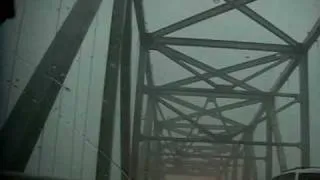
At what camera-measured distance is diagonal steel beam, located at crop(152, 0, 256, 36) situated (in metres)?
3.59

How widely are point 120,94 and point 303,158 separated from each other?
1.23 meters

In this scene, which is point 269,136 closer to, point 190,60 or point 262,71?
point 262,71

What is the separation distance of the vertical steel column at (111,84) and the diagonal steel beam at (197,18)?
55cm

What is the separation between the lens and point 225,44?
363 centimetres

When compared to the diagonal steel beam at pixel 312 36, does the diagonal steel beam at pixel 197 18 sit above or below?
above

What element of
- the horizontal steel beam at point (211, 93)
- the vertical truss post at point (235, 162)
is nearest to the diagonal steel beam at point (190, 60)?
the horizontal steel beam at point (211, 93)

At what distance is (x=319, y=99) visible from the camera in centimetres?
335

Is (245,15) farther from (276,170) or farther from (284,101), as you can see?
(276,170)

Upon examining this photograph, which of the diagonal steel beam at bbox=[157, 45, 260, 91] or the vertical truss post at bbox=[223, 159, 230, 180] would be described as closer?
the vertical truss post at bbox=[223, 159, 230, 180]

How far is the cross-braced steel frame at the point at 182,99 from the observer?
9.18 ft

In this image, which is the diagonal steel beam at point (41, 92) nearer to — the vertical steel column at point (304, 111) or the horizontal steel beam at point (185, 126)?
the horizontal steel beam at point (185, 126)

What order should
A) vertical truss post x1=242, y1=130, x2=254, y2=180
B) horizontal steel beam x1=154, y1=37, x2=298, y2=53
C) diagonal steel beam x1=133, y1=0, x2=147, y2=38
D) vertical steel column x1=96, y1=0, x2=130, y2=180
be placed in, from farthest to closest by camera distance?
horizontal steel beam x1=154, y1=37, x2=298, y2=53, diagonal steel beam x1=133, y1=0, x2=147, y2=38, vertical truss post x1=242, y1=130, x2=254, y2=180, vertical steel column x1=96, y1=0, x2=130, y2=180

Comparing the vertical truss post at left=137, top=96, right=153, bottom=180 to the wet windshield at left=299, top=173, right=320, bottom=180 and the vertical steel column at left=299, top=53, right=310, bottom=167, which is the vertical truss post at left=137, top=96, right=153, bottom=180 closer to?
the vertical steel column at left=299, top=53, right=310, bottom=167

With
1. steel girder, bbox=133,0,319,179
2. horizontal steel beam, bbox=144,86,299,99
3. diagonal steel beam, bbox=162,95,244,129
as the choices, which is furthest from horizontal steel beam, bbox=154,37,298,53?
diagonal steel beam, bbox=162,95,244,129
